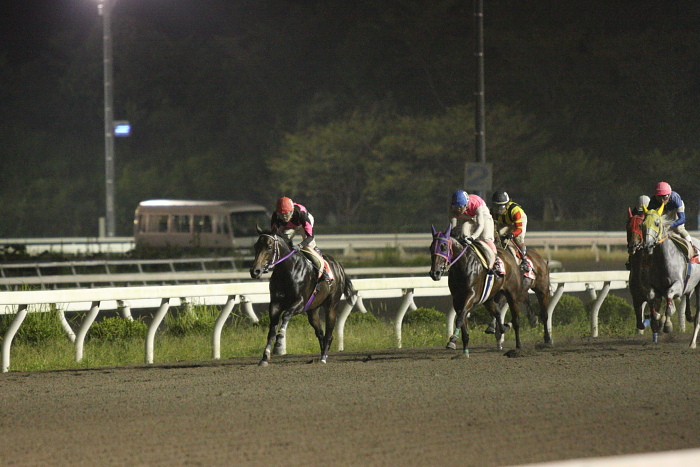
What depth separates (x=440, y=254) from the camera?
10469 millimetres

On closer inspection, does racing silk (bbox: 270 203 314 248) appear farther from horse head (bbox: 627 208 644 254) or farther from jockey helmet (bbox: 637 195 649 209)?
jockey helmet (bbox: 637 195 649 209)

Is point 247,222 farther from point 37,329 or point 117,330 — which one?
point 37,329

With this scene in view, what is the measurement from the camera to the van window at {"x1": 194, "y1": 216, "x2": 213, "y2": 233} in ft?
101

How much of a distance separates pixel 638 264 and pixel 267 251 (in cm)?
461

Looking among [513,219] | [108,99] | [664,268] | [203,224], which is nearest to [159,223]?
[203,224]

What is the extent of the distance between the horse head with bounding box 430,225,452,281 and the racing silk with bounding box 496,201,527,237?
159 centimetres

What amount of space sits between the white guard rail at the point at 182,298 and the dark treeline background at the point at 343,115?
26243 mm

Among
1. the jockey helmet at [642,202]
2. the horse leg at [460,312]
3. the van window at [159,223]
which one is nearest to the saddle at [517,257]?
the horse leg at [460,312]

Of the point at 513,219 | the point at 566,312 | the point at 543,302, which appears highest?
the point at 513,219

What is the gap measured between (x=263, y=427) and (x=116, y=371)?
380cm

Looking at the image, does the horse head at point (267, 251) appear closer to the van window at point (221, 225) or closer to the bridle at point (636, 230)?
the bridle at point (636, 230)

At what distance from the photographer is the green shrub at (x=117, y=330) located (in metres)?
11.9

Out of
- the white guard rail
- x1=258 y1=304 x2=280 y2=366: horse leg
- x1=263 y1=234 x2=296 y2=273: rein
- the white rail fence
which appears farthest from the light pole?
x1=263 y1=234 x2=296 y2=273: rein

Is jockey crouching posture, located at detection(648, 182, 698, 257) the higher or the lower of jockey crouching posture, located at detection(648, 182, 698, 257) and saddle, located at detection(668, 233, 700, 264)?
the higher
